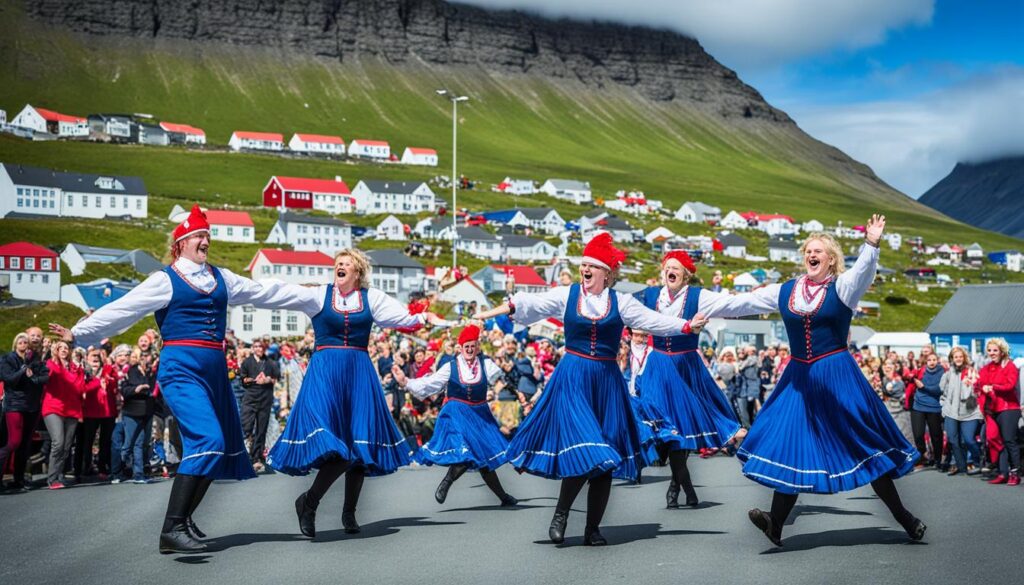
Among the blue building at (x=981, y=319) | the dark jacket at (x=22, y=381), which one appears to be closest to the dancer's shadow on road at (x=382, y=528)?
the dark jacket at (x=22, y=381)

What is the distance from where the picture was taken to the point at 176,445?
17500 mm

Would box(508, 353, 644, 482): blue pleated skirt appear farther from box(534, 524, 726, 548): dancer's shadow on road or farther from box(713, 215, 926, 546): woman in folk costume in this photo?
box(713, 215, 926, 546): woman in folk costume

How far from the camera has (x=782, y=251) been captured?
498 ft

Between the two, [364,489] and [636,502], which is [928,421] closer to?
[636,502]

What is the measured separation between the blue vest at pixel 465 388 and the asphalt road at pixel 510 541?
1.24 m

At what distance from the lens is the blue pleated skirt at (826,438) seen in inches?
343

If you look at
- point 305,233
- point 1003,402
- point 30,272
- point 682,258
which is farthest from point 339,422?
point 305,233

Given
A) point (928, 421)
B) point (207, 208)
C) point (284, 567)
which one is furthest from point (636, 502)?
point (207, 208)

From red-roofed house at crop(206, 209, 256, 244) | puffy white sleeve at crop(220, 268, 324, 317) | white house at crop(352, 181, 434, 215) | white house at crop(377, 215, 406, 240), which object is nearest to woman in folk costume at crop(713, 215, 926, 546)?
puffy white sleeve at crop(220, 268, 324, 317)

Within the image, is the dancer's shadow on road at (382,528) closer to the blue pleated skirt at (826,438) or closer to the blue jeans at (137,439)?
the blue pleated skirt at (826,438)

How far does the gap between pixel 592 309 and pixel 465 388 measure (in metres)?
4.12

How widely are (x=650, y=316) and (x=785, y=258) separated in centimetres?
14484

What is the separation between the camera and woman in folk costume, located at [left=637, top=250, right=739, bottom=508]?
11906 mm

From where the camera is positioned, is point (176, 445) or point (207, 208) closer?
point (176, 445)
